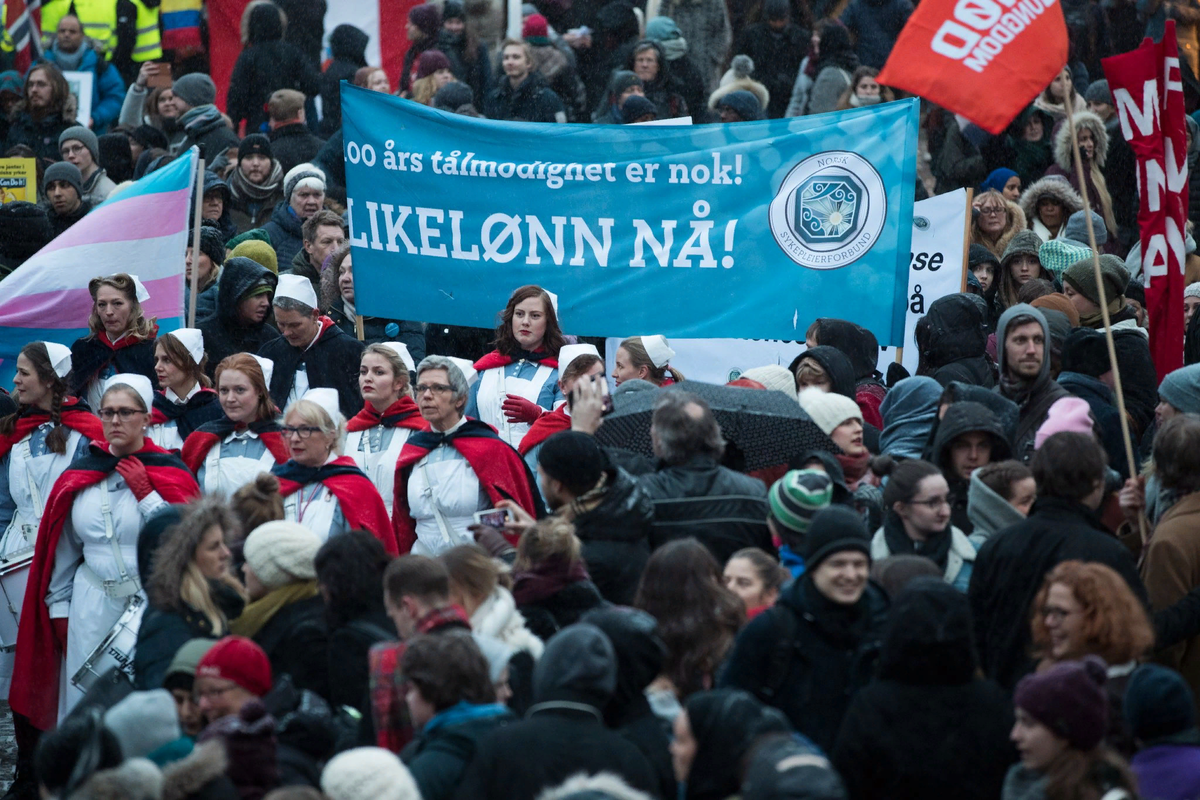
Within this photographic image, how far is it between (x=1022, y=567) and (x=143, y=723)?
105 inches

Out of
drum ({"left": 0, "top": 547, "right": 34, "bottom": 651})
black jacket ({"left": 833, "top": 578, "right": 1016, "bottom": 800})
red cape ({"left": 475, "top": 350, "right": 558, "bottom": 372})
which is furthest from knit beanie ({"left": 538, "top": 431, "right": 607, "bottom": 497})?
drum ({"left": 0, "top": 547, "right": 34, "bottom": 651})

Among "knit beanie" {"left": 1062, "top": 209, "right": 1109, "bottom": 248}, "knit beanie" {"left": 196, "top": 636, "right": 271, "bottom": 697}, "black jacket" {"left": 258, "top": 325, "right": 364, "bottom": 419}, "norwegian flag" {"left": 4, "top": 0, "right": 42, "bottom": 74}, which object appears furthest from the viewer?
"norwegian flag" {"left": 4, "top": 0, "right": 42, "bottom": 74}

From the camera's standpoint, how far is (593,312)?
916cm

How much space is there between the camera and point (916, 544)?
5801 millimetres

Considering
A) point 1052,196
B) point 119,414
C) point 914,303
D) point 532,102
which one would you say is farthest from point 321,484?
point 532,102

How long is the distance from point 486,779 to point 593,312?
5261 millimetres

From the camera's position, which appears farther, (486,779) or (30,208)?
(30,208)

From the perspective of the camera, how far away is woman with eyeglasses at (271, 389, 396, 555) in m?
7.13

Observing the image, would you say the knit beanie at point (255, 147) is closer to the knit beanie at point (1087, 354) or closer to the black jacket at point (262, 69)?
the black jacket at point (262, 69)

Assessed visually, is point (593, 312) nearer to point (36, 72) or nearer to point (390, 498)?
point (390, 498)

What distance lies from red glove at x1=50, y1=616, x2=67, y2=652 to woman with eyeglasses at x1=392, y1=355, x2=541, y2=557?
5.01ft

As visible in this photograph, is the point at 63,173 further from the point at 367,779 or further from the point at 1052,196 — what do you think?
the point at 367,779

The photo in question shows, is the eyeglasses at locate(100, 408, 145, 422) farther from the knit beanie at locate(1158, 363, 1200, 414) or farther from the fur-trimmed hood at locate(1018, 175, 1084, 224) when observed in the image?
the fur-trimmed hood at locate(1018, 175, 1084, 224)

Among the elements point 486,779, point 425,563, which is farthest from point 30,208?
point 486,779
